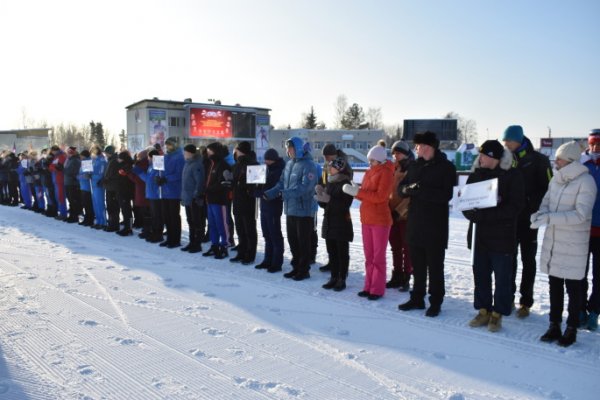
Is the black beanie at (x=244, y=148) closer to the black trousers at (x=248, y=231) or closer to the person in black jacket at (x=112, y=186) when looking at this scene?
the black trousers at (x=248, y=231)

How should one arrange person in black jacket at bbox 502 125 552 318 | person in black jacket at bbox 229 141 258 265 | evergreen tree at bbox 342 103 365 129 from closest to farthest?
person in black jacket at bbox 502 125 552 318 → person in black jacket at bbox 229 141 258 265 → evergreen tree at bbox 342 103 365 129

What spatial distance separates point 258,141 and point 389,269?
49154 millimetres

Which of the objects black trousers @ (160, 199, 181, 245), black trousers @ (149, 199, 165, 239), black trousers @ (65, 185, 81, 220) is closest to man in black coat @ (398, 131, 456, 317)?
black trousers @ (160, 199, 181, 245)

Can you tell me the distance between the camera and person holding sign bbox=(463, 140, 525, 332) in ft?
15.0

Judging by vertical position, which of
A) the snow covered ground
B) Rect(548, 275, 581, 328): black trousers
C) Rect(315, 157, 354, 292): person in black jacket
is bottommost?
the snow covered ground

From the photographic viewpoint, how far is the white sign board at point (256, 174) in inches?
288

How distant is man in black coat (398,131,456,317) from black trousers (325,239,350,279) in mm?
1151

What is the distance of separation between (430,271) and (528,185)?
138cm

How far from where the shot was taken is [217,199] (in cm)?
819

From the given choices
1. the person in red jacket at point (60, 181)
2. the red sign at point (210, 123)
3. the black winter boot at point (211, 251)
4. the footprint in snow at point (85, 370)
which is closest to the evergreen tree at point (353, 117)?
the red sign at point (210, 123)

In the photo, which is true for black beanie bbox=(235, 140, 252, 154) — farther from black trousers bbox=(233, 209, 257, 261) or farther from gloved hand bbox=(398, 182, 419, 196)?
gloved hand bbox=(398, 182, 419, 196)

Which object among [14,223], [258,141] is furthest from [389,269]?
[258,141]

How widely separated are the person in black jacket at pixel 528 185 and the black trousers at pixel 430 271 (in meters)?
0.81

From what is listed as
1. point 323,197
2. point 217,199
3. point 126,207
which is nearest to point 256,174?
point 217,199
